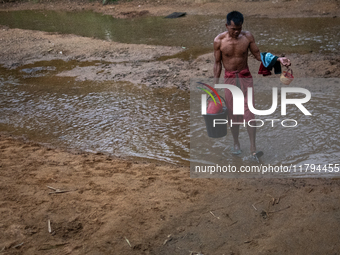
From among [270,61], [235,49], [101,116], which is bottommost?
[101,116]

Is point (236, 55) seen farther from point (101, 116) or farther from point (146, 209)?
point (101, 116)

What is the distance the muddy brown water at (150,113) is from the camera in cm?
474

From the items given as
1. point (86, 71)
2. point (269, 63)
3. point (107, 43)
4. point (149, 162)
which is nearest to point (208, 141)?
point (149, 162)

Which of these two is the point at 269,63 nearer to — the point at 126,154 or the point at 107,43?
the point at 126,154

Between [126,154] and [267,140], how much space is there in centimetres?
197

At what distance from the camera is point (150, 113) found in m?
6.12

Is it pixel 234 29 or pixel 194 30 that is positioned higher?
pixel 234 29

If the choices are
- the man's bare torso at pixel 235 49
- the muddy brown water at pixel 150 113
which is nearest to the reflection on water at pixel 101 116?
the muddy brown water at pixel 150 113

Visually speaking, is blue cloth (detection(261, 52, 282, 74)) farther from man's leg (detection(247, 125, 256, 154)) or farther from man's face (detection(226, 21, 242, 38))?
man's leg (detection(247, 125, 256, 154))

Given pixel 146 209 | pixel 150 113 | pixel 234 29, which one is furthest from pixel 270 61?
pixel 150 113

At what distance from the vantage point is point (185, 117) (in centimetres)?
583

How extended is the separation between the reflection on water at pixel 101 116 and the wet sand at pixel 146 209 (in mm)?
408

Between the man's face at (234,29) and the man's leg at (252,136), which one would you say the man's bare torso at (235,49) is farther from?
the man's leg at (252,136)

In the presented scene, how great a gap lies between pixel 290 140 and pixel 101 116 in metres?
3.22
